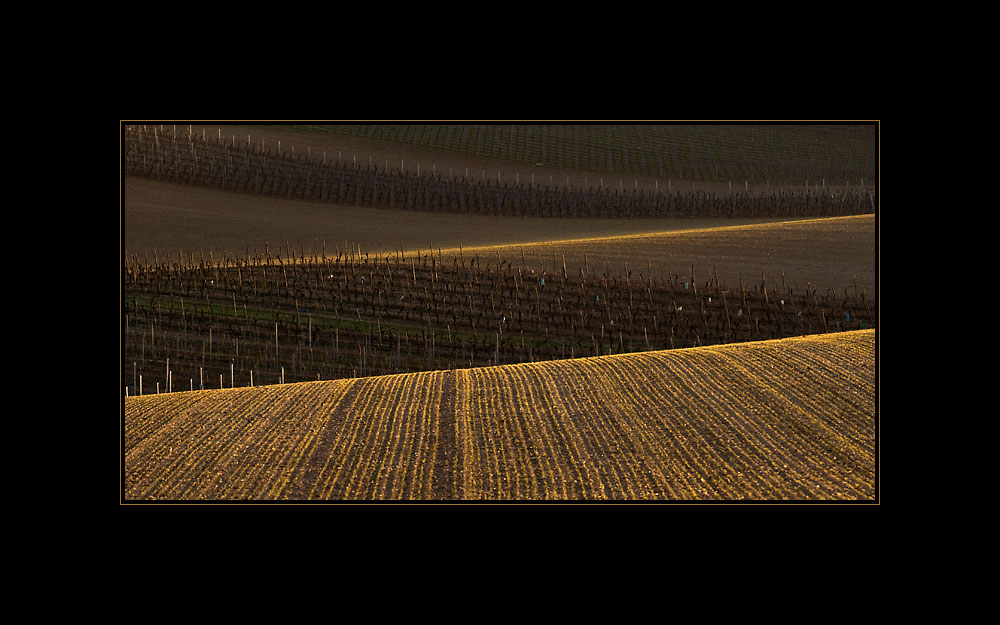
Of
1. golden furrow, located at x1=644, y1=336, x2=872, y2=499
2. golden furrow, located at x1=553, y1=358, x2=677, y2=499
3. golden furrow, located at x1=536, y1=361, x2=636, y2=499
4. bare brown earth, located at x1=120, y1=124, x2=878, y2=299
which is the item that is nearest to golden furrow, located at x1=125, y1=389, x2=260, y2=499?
golden furrow, located at x1=536, y1=361, x2=636, y2=499

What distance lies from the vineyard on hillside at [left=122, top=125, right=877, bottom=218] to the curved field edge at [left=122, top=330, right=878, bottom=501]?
21729mm

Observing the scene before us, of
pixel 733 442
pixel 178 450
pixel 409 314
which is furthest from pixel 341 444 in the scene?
pixel 409 314

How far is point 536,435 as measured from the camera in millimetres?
10273

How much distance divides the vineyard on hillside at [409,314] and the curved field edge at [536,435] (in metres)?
3.74

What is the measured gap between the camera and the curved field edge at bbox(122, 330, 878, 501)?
351 inches

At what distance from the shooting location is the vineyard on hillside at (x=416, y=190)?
33.2 meters

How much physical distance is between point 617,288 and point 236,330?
7910 millimetres

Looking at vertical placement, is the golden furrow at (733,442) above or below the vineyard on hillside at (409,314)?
below

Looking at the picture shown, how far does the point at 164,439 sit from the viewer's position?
401 inches

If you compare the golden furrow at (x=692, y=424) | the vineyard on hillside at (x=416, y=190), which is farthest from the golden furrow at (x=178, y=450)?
the vineyard on hillside at (x=416, y=190)

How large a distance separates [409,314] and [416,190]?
→ 55.6ft

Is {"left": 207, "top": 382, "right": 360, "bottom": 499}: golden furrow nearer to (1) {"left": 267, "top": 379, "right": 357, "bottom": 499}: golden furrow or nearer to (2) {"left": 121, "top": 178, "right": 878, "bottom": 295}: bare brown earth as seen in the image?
(1) {"left": 267, "top": 379, "right": 357, "bottom": 499}: golden furrow

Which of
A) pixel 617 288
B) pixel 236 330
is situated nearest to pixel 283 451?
pixel 236 330

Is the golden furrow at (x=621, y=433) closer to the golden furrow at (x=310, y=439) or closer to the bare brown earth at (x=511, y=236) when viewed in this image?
the golden furrow at (x=310, y=439)
